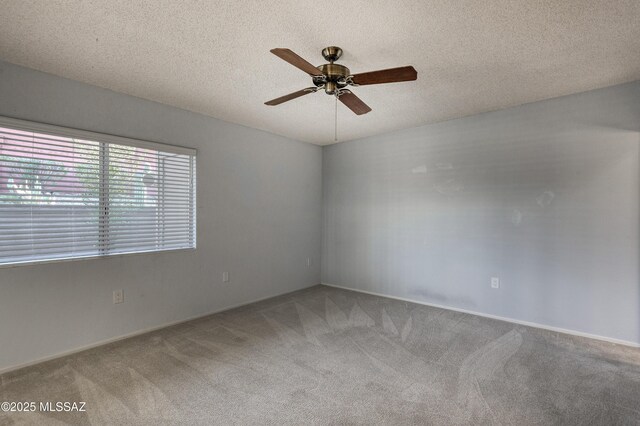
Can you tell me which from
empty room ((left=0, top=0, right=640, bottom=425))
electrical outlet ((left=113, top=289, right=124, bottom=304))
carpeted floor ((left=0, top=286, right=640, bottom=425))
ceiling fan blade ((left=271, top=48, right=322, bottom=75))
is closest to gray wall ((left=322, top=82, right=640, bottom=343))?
empty room ((left=0, top=0, right=640, bottom=425))

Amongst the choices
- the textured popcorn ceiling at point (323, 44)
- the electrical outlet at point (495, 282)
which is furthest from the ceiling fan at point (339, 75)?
the electrical outlet at point (495, 282)

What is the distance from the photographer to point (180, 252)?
3.44m

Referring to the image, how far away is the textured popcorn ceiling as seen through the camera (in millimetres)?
1797

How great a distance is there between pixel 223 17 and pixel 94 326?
2831 millimetres

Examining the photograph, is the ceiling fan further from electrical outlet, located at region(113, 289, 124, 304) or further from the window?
electrical outlet, located at region(113, 289, 124, 304)

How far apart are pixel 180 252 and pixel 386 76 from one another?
2815 mm

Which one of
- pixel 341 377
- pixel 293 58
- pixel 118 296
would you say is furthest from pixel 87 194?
pixel 341 377

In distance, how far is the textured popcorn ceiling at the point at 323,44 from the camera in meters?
1.80

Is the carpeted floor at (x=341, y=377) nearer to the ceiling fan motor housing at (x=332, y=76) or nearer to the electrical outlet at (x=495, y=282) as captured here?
the electrical outlet at (x=495, y=282)

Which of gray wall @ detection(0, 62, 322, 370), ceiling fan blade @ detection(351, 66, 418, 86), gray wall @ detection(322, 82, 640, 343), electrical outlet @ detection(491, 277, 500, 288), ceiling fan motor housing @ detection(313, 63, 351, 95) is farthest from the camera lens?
electrical outlet @ detection(491, 277, 500, 288)

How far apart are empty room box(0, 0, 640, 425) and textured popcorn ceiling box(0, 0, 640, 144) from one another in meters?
0.02

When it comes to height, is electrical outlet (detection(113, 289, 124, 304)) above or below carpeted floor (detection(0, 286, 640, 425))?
above

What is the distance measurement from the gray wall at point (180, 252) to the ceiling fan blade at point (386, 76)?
2300mm

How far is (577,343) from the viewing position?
113 inches
